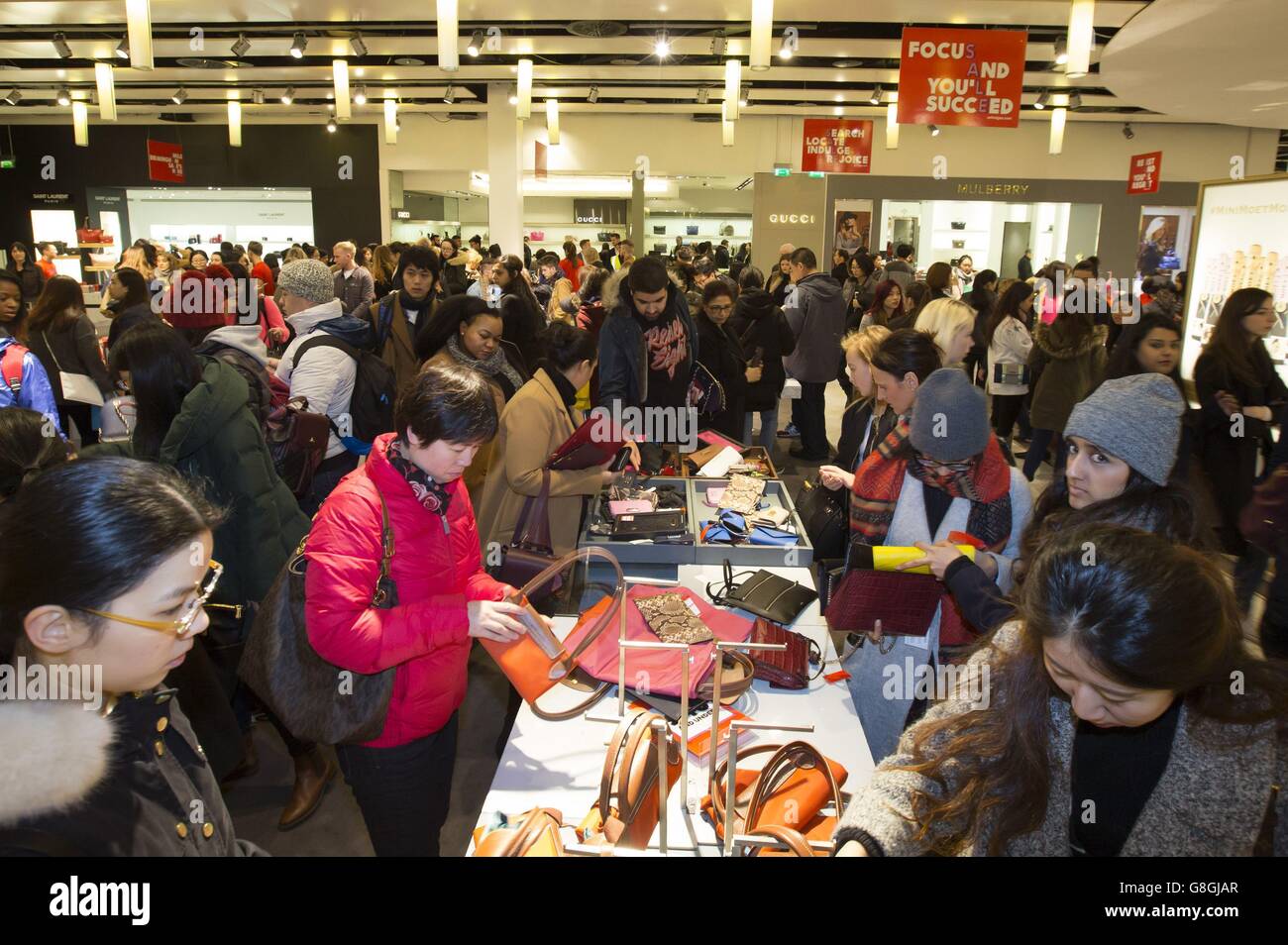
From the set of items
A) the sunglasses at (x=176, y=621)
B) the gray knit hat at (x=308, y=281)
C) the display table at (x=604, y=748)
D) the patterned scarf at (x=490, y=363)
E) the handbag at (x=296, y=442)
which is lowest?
the display table at (x=604, y=748)

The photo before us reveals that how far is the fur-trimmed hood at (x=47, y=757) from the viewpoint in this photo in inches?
37.3

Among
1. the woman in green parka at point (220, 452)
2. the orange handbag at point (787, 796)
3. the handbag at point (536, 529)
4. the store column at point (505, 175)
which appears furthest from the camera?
the store column at point (505, 175)

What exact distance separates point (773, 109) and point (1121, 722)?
1483 centimetres

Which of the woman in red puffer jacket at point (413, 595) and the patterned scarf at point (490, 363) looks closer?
the woman in red puffer jacket at point (413, 595)

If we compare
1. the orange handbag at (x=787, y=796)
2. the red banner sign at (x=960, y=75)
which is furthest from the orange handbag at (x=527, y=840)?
the red banner sign at (x=960, y=75)

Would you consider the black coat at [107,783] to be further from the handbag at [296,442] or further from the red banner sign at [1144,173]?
the red banner sign at [1144,173]

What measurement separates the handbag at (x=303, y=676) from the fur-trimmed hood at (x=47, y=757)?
0.89 meters

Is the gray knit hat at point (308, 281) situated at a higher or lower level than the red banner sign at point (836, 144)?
lower

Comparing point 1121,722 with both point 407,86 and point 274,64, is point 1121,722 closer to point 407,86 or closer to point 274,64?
point 274,64

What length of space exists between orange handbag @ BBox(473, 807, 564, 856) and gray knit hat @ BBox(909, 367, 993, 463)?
1.48m

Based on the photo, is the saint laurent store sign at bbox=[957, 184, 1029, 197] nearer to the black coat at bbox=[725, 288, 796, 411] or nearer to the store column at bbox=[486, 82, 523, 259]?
the store column at bbox=[486, 82, 523, 259]

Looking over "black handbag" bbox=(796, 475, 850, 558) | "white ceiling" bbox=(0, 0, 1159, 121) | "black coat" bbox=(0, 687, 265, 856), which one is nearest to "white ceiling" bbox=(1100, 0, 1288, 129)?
"white ceiling" bbox=(0, 0, 1159, 121)

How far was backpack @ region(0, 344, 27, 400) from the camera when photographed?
11.3 feet

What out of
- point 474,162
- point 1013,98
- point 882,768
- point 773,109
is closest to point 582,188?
point 474,162
